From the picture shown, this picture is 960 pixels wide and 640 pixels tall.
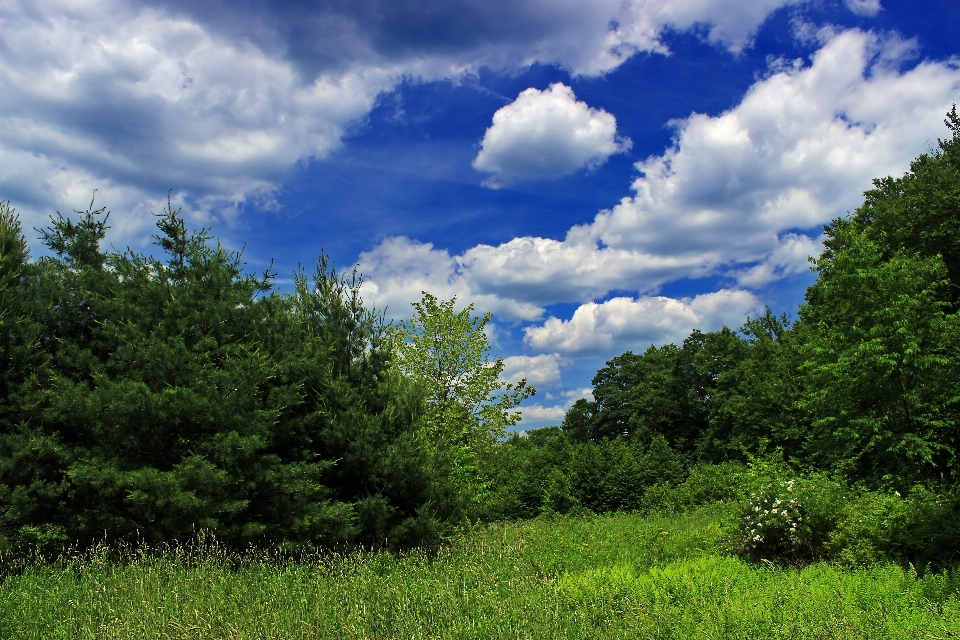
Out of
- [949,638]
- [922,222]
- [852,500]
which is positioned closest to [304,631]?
[949,638]

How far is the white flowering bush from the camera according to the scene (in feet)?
37.6

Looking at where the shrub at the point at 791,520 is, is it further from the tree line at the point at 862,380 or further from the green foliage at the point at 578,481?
the green foliage at the point at 578,481

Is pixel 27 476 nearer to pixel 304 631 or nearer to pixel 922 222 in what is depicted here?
pixel 304 631

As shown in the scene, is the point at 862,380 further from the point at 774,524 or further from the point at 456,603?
the point at 456,603

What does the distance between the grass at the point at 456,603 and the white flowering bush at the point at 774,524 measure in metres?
2.11

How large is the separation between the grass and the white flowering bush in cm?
211

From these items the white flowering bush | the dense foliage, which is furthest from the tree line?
the dense foliage

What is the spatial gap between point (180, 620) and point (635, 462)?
79.7ft

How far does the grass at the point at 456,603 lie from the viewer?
5.24 m

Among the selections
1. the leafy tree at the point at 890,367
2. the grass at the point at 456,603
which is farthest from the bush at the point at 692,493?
the grass at the point at 456,603

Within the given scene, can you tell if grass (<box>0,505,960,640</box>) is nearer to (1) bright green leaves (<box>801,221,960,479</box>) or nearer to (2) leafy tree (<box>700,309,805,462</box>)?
(1) bright green leaves (<box>801,221,960,479</box>)

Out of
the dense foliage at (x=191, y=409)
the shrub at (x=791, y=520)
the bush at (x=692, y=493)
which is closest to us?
the dense foliage at (x=191, y=409)

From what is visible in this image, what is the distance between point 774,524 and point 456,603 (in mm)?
8186

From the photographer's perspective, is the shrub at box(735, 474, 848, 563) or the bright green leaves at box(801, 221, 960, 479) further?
the bright green leaves at box(801, 221, 960, 479)
